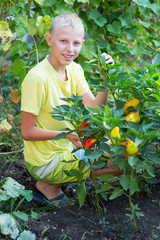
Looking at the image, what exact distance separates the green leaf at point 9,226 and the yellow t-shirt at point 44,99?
459 mm

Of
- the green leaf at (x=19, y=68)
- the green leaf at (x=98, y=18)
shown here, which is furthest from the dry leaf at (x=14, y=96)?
the green leaf at (x=98, y=18)

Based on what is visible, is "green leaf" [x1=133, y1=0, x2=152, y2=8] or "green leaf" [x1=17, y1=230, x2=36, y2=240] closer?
"green leaf" [x1=17, y1=230, x2=36, y2=240]

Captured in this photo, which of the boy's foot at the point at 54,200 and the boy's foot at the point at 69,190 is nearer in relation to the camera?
the boy's foot at the point at 54,200

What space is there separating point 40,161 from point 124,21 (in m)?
1.70

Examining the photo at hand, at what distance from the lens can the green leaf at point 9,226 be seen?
5.22 ft

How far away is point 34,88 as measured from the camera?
192 centimetres

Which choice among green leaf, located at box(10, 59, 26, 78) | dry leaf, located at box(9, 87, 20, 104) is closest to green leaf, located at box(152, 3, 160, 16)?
green leaf, located at box(10, 59, 26, 78)

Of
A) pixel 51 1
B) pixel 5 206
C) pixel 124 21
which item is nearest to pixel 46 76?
pixel 5 206

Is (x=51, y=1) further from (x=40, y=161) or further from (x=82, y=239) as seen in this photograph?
(x=82, y=239)

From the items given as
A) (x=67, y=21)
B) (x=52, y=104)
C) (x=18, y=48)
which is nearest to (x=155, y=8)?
(x=18, y=48)

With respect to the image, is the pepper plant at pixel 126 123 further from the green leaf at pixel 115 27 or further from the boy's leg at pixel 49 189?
the green leaf at pixel 115 27

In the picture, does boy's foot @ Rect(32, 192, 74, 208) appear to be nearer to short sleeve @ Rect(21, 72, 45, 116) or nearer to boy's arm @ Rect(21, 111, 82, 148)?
boy's arm @ Rect(21, 111, 82, 148)

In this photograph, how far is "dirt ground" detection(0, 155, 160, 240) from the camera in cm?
168

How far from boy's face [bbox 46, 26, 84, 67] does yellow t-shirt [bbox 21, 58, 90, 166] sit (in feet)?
0.37
